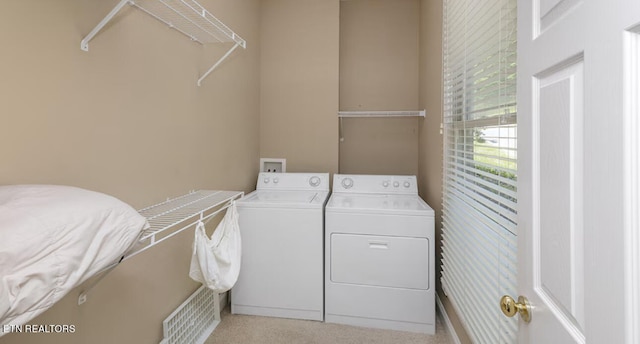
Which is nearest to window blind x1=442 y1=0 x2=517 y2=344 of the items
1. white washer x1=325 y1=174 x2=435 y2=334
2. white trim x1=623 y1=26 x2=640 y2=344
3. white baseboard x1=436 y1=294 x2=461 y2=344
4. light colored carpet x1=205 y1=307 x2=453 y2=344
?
white washer x1=325 y1=174 x2=435 y2=334

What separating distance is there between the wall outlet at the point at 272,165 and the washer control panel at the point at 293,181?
0.20 m

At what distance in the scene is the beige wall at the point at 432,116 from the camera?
2.15m

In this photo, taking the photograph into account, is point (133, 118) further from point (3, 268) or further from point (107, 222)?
point (3, 268)

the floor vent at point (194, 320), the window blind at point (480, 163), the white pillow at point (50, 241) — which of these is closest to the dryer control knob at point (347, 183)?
the window blind at point (480, 163)

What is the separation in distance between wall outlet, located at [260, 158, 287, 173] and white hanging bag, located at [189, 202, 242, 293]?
1210 millimetres

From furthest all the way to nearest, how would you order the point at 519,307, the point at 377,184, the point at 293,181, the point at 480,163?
the point at 293,181 < the point at 377,184 < the point at 480,163 < the point at 519,307

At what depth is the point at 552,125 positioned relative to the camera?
668 mm

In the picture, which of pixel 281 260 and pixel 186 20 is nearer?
pixel 186 20

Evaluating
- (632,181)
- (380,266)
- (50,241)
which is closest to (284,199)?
(380,266)

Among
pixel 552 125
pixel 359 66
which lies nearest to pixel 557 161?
pixel 552 125

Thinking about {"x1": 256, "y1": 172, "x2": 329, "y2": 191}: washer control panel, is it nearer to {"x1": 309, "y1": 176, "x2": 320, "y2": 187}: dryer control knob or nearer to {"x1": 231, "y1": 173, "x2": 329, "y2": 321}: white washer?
{"x1": 309, "y1": 176, "x2": 320, "y2": 187}: dryer control knob

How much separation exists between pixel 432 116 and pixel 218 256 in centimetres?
185

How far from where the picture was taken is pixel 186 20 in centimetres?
156

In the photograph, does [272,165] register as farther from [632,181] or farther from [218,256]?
[632,181]
